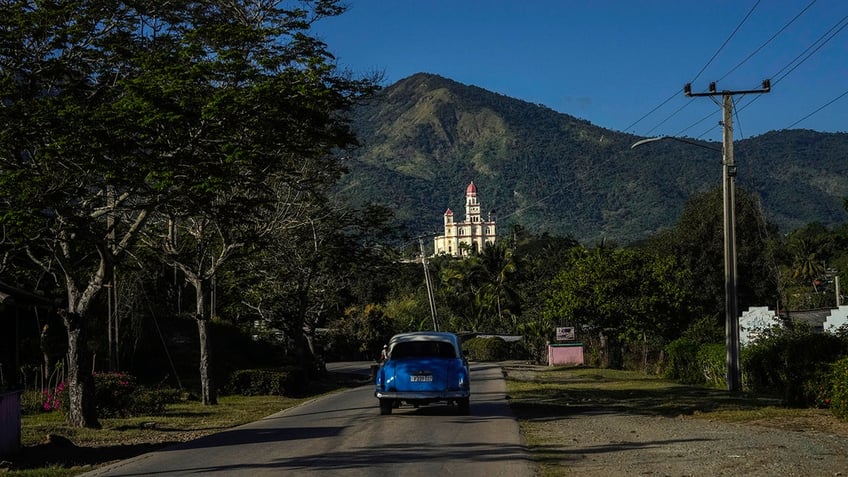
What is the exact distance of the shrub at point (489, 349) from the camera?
69750 mm

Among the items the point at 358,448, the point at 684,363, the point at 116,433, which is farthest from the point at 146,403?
the point at 684,363

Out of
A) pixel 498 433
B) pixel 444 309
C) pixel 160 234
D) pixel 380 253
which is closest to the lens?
pixel 498 433

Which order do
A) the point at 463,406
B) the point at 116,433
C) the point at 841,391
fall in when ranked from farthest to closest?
the point at 463,406
the point at 116,433
the point at 841,391

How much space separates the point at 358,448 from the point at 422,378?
233 inches

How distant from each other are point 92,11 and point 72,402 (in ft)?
25.9

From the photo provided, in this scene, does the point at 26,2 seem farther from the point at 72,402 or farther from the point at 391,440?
the point at 391,440

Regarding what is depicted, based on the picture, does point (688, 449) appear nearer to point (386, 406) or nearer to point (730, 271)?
point (386, 406)

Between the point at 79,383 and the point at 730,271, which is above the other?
the point at 730,271

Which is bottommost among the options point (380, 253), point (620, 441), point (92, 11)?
point (620, 441)

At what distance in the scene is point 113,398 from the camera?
23.4 meters

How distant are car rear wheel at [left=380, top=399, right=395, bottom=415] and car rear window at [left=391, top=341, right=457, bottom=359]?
1004 mm

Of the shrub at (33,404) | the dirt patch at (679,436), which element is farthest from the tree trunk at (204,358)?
the dirt patch at (679,436)

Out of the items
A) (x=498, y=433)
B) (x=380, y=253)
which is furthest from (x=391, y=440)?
(x=380, y=253)

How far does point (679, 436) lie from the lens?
16.6m
